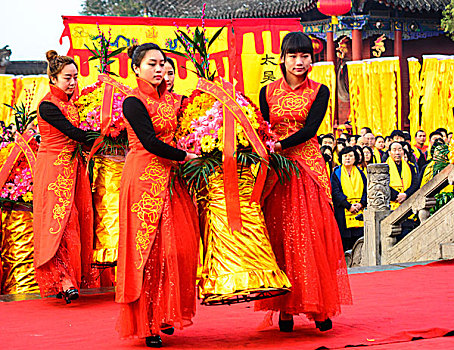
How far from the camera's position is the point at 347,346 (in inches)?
164

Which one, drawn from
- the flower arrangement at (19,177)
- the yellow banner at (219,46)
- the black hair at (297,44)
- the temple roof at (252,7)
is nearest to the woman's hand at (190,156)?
the black hair at (297,44)

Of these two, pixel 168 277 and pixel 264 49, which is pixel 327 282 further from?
pixel 264 49

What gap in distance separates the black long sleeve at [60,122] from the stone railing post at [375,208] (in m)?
4.08

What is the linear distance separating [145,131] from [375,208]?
5.53m

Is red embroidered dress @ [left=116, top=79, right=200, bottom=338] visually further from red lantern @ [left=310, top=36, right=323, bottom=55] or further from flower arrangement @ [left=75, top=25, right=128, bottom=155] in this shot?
red lantern @ [left=310, top=36, right=323, bottom=55]

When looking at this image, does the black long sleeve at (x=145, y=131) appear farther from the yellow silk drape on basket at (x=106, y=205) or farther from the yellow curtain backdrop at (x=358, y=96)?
the yellow curtain backdrop at (x=358, y=96)

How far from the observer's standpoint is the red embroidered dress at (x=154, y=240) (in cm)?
443

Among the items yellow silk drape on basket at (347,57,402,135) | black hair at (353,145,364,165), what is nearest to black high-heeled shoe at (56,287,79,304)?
black hair at (353,145,364,165)

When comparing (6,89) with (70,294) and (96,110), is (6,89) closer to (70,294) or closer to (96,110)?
(96,110)

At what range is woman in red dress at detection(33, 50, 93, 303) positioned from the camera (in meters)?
6.32

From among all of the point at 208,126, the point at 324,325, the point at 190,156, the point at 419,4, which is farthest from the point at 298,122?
the point at 419,4

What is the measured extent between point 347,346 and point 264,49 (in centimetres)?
897

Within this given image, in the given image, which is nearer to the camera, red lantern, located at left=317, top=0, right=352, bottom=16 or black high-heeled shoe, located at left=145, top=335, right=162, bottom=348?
black high-heeled shoe, located at left=145, top=335, right=162, bottom=348

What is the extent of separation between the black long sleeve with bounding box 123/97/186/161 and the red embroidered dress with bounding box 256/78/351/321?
0.60 meters
